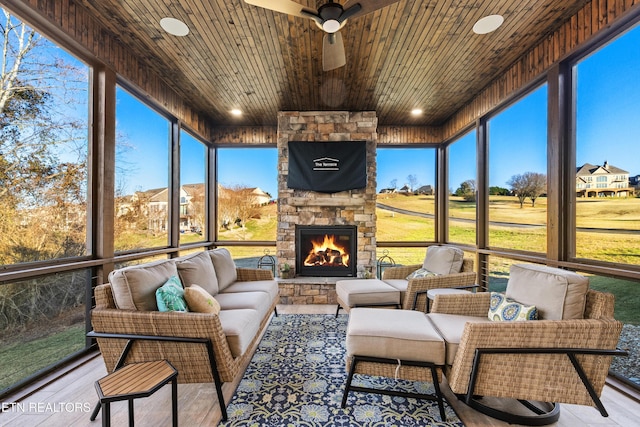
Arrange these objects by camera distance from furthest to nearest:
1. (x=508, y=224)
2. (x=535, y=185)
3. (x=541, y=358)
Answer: (x=508, y=224), (x=535, y=185), (x=541, y=358)

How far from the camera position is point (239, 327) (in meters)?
2.09

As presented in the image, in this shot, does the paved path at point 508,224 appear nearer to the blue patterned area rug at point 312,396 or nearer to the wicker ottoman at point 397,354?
the wicker ottoman at point 397,354

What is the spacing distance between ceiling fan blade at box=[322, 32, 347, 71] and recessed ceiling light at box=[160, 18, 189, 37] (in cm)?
138

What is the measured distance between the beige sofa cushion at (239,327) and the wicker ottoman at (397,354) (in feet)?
2.47

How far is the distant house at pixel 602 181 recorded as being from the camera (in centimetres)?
239

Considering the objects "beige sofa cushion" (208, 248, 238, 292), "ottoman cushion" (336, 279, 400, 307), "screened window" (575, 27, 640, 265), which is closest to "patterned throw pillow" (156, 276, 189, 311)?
Answer: "beige sofa cushion" (208, 248, 238, 292)

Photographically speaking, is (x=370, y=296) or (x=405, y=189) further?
(x=405, y=189)

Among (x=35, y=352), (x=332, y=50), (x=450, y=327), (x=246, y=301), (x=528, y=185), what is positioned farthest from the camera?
(x=528, y=185)

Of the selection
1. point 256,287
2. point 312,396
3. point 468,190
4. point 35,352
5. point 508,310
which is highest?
point 468,190

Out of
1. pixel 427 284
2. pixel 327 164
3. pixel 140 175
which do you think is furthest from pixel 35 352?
pixel 327 164

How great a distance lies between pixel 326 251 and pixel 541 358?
3453mm

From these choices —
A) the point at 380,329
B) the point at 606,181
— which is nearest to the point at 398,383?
the point at 380,329

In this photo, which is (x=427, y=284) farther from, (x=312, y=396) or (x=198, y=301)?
(x=198, y=301)

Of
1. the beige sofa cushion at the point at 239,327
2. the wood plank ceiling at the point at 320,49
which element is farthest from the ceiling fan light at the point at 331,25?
the beige sofa cushion at the point at 239,327
